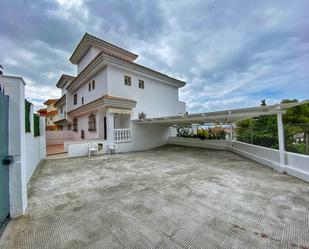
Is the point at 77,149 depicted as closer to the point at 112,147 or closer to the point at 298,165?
the point at 112,147

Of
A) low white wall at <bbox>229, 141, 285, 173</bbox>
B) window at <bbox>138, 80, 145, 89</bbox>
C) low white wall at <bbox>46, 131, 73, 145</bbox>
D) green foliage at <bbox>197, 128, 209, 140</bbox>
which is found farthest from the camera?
low white wall at <bbox>46, 131, 73, 145</bbox>

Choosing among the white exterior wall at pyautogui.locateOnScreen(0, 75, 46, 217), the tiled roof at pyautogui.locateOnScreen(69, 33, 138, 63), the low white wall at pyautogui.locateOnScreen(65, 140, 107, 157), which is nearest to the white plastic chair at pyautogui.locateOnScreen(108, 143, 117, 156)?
the low white wall at pyautogui.locateOnScreen(65, 140, 107, 157)

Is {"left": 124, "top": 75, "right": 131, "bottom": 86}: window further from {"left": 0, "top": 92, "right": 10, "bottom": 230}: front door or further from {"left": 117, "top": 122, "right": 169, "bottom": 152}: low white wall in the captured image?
{"left": 0, "top": 92, "right": 10, "bottom": 230}: front door

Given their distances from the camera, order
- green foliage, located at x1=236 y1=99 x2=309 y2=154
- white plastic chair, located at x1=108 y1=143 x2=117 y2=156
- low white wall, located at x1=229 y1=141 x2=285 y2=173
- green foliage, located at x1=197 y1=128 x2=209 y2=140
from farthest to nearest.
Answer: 1. green foliage, located at x1=197 y1=128 x2=209 y2=140
2. white plastic chair, located at x1=108 y1=143 x2=117 y2=156
3. low white wall, located at x1=229 y1=141 x2=285 y2=173
4. green foliage, located at x1=236 y1=99 x2=309 y2=154

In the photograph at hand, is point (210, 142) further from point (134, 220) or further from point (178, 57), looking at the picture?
point (134, 220)

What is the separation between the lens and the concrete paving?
1.98m

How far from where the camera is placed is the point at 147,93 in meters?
12.7

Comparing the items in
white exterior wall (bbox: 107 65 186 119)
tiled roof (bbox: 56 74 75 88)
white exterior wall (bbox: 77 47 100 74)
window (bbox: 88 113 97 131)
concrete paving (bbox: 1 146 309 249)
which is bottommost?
concrete paving (bbox: 1 146 309 249)

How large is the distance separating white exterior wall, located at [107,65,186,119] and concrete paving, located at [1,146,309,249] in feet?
25.1

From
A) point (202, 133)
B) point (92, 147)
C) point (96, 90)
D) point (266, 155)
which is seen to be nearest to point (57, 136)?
point (96, 90)

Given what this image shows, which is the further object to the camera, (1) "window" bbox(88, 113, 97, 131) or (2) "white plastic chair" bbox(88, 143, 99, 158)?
(1) "window" bbox(88, 113, 97, 131)

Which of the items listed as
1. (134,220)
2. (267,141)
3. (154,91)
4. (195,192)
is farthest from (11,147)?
(154,91)

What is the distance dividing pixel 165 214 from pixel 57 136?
17.9 meters

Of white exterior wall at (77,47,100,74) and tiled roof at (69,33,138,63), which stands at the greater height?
tiled roof at (69,33,138,63)
